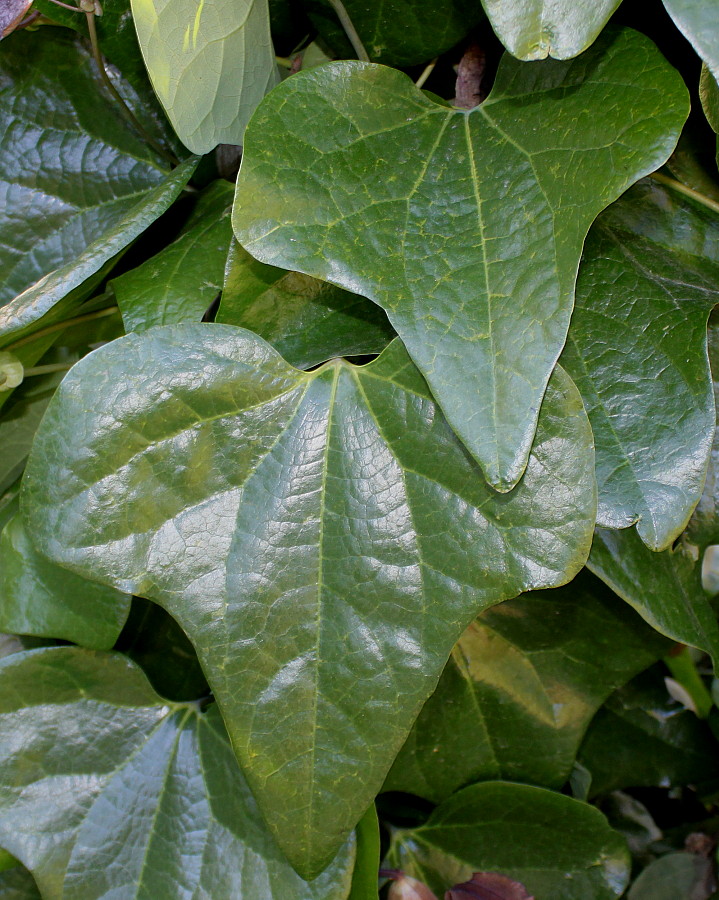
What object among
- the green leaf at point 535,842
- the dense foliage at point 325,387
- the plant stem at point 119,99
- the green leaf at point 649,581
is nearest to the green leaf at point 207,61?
the dense foliage at point 325,387

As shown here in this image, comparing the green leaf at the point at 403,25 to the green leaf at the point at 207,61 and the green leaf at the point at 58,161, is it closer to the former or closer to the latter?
the green leaf at the point at 207,61

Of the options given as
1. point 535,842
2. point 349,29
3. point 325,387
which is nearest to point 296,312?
point 325,387

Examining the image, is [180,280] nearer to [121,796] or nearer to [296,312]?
[296,312]

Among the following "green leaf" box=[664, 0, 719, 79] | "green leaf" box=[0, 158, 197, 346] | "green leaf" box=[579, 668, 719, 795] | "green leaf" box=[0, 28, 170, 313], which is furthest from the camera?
"green leaf" box=[579, 668, 719, 795]

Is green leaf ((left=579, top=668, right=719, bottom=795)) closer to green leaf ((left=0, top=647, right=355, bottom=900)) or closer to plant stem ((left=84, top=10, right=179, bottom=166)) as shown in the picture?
green leaf ((left=0, top=647, right=355, bottom=900))

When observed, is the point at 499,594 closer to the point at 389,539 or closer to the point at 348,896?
the point at 389,539

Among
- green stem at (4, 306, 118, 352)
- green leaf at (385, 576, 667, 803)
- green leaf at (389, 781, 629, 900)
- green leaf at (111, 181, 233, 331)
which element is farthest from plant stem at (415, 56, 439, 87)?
green leaf at (389, 781, 629, 900)

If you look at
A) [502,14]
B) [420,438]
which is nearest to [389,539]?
[420,438]

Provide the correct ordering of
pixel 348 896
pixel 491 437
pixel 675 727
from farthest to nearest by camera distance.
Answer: pixel 675 727 < pixel 348 896 < pixel 491 437
